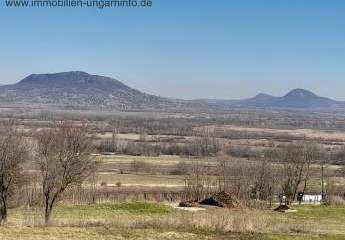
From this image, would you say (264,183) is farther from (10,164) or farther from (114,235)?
(114,235)

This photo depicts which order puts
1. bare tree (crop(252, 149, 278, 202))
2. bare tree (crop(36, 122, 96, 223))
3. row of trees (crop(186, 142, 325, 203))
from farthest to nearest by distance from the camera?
bare tree (crop(252, 149, 278, 202)), row of trees (crop(186, 142, 325, 203)), bare tree (crop(36, 122, 96, 223))

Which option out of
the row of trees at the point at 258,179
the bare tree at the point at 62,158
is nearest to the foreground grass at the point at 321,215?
the row of trees at the point at 258,179

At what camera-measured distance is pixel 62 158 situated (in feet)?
92.3

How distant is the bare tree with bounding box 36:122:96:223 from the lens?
27.9m

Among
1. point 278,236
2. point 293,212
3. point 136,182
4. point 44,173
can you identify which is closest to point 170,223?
point 278,236

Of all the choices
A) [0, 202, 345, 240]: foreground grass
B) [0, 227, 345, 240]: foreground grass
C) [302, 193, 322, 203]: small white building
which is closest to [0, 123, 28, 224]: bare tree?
[0, 202, 345, 240]: foreground grass

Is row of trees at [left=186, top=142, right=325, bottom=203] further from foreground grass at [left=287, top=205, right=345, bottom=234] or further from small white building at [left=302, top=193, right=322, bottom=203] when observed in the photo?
foreground grass at [left=287, top=205, right=345, bottom=234]

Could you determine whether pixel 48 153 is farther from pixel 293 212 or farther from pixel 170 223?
pixel 293 212

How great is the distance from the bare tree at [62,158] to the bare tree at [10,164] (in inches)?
44.2

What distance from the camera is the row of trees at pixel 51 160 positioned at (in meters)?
28.0

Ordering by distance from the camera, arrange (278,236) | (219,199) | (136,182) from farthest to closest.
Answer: (136,182), (219,199), (278,236)

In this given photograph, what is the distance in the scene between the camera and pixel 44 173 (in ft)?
91.8

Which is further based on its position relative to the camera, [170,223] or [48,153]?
[48,153]

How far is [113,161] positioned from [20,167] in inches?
3212
